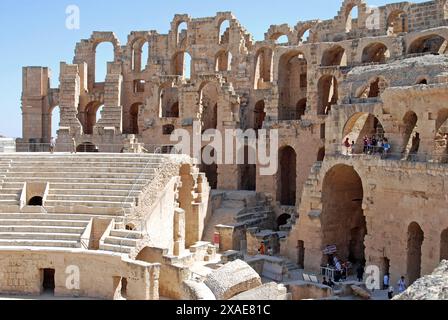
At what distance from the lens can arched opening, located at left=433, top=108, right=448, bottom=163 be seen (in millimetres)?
19391

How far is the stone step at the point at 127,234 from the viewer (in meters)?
20.8

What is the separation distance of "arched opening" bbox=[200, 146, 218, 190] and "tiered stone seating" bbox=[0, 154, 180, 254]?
24.4 ft

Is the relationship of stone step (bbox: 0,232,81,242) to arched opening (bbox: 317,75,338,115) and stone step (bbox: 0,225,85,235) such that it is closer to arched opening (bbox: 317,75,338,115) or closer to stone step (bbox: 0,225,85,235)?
stone step (bbox: 0,225,85,235)

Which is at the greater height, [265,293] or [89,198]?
[89,198]

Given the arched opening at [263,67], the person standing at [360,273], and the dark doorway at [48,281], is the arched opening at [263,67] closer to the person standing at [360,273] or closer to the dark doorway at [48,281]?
the person standing at [360,273]

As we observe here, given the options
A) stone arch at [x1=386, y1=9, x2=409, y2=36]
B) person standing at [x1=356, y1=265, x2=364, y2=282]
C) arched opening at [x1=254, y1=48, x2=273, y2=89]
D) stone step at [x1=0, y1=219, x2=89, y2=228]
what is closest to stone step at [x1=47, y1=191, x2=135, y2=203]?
stone step at [x1=0, y1=219, x2=89, y2=228]

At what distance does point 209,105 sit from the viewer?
35594 millimetres

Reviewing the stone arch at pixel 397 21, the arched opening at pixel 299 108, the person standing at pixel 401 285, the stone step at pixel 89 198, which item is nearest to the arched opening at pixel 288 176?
the arched opening at pixel 299 108

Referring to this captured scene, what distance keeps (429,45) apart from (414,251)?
12802mm

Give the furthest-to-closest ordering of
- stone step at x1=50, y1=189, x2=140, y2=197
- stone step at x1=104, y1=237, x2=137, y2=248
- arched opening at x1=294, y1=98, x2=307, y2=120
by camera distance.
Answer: arched opening at x1=294, y1=98, x2=307, y2=120 < stone step at x1=50, y1=189, x2=140, y2=197 < stone step at x1=104, y1=237, x2=137, y2=248

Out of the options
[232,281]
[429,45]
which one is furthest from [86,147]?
[429,45]

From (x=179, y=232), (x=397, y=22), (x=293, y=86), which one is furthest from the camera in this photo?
(x=293, y=86)

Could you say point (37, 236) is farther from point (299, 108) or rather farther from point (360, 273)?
point (299, 108)
